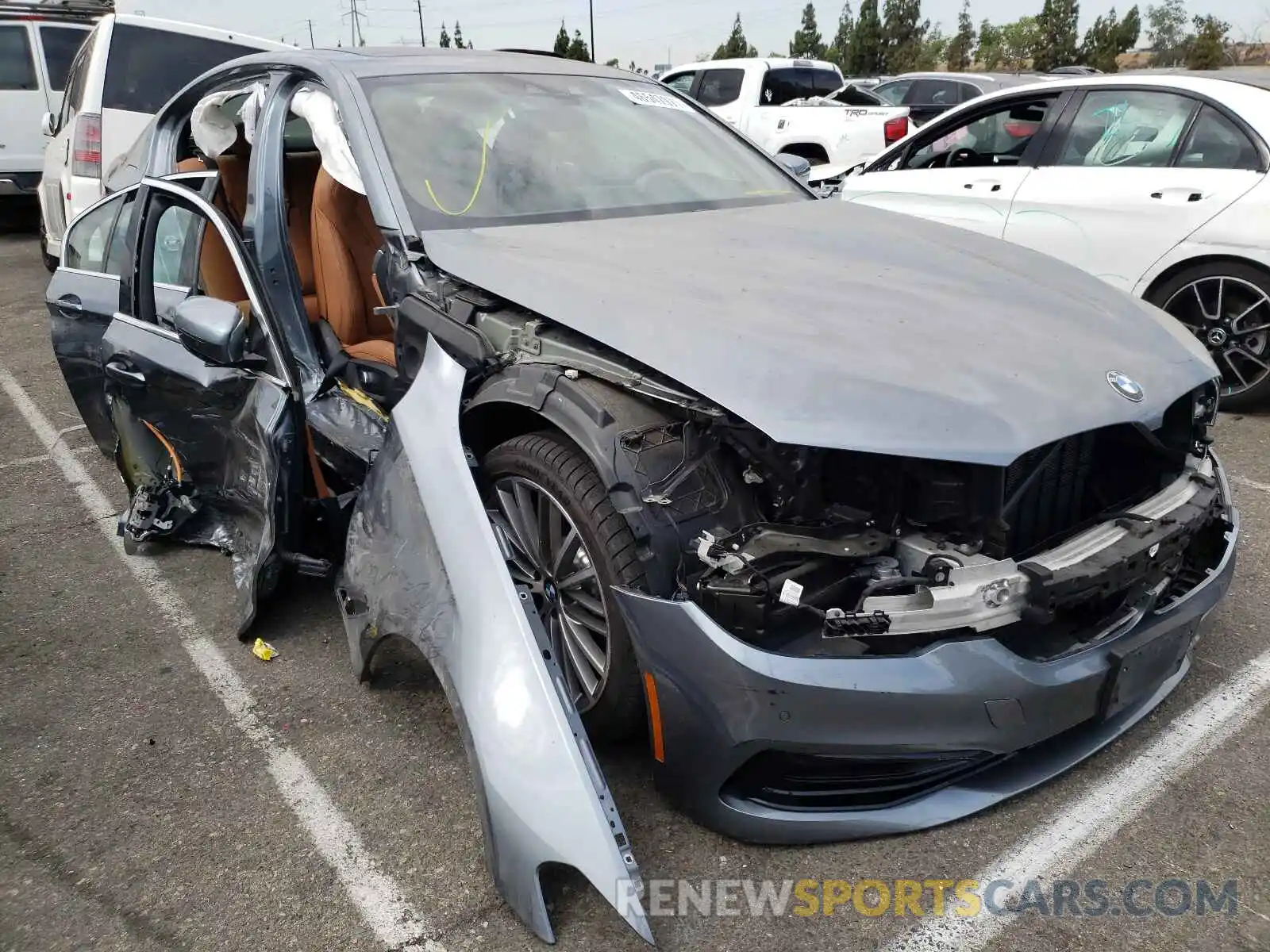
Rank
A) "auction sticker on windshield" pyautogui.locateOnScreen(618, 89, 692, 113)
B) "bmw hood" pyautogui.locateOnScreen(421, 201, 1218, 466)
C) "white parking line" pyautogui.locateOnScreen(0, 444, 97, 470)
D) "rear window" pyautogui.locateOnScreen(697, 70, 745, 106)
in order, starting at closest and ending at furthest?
"bmw hood" pyautogui.locateOnScreen(421, 201, 1218, 466)
"auction sticker on windshield" pyautogui.locateOnScreen(618, 89, 692, 113)
"white parking line" pyautogui.locateOnScreen(0, 444, 97, 470)
"rear window" pyautogui.locateOnScreen(697, 70, 745, 106)

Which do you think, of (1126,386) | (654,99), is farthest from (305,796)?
(654,99)

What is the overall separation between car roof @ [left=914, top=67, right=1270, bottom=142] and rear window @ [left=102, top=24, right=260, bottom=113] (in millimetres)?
6072

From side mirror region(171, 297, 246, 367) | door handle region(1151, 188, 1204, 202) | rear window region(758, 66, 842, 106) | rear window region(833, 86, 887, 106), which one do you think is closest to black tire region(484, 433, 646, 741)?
side mirror region(171, 297, 246, 367)

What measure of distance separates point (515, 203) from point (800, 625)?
5.52 ft

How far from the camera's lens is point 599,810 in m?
1.90

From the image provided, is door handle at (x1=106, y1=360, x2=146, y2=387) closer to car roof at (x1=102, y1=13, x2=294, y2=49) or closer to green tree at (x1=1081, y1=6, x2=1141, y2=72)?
car roof at (x1=102, y1=13, x2=294, y2=49)

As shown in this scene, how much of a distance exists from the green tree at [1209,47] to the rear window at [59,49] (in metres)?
35.3

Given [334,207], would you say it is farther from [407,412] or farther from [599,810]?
[599,810]

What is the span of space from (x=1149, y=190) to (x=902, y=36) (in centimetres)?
4148

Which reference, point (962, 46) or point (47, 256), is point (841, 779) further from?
point (962, 46)

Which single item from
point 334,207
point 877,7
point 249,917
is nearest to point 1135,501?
point 249,917

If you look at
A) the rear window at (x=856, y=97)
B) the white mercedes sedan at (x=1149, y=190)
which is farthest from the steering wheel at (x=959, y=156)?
the rear window at (x=856, y=97)

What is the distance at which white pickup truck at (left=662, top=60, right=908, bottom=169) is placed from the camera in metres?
10.8

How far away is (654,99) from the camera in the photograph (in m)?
3.94
